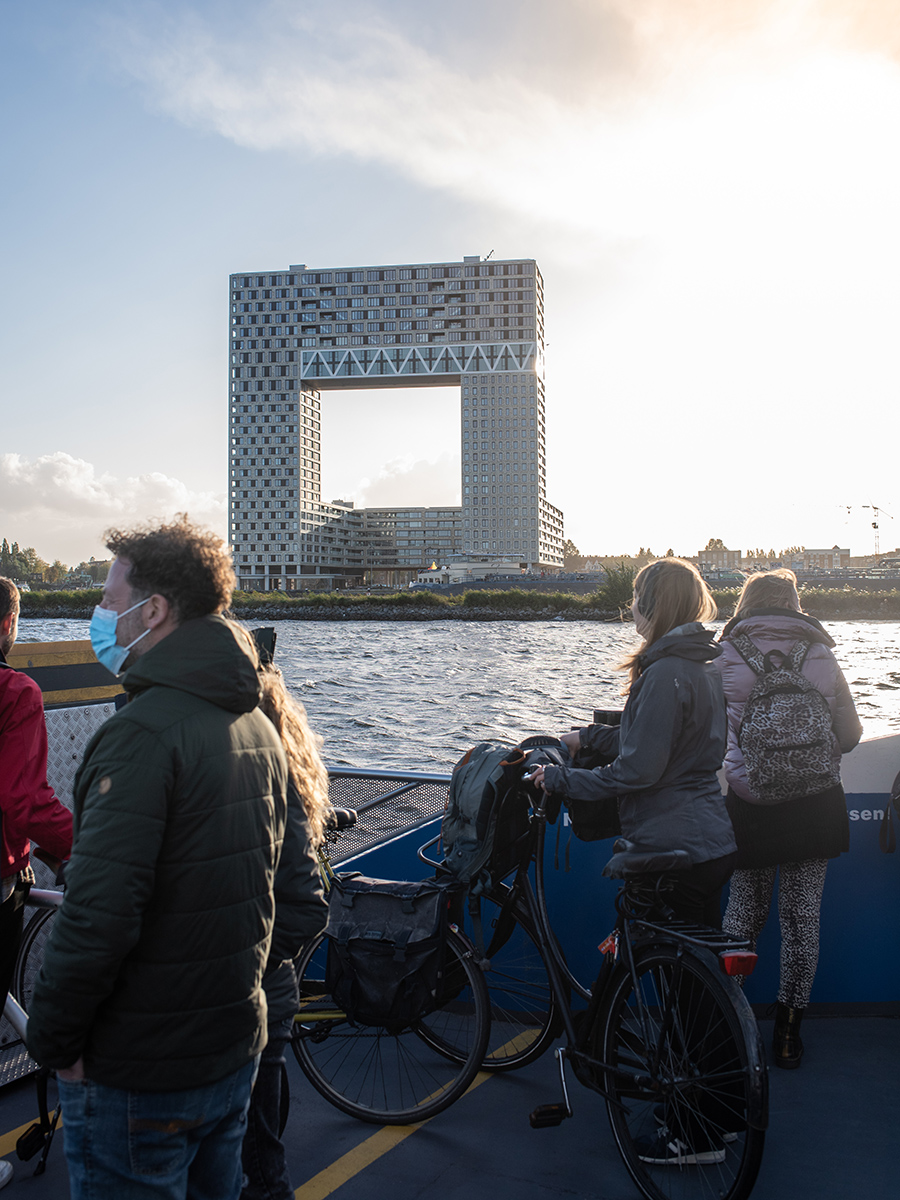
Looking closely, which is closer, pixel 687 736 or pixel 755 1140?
pixel 755 1140

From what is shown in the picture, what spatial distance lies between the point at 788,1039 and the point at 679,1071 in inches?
41.7

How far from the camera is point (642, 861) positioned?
8.11 feet

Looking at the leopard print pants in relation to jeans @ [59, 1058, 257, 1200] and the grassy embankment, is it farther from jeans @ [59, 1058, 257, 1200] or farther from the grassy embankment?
the grassy embankment

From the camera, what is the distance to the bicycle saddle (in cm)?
245

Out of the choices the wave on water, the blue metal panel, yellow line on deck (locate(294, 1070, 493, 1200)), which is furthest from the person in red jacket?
the wave on water

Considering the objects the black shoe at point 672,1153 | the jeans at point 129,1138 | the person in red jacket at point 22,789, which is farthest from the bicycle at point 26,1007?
the black shoe at point 672,1153

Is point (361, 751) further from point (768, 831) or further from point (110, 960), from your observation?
point (110, 960)

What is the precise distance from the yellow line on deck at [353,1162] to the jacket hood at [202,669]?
1708mm

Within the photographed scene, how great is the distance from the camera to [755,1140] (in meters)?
2.09

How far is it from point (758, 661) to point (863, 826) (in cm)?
104

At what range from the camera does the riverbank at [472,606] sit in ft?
240

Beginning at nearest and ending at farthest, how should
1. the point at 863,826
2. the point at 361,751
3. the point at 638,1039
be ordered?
1. the point at 638,1039
2. the point at 863,826
3. the point at 361,751

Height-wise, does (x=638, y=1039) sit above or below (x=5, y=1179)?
above

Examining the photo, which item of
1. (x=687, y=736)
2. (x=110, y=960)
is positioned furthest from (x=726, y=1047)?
(x=110, y=960)
